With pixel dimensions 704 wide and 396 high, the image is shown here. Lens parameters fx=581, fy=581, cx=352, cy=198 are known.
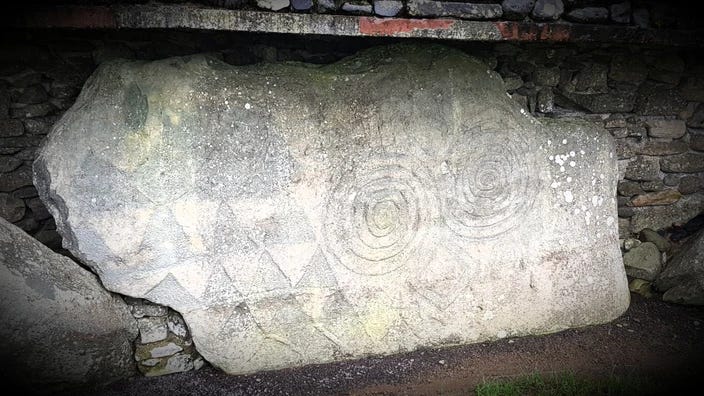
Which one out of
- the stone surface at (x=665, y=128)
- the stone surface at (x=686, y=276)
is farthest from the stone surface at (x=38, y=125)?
the stone surface at (x=686, y=276)

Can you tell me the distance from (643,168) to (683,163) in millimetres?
359

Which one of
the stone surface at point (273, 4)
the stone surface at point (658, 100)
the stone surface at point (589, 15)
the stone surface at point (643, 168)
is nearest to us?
the stone surface at point (273, 4)

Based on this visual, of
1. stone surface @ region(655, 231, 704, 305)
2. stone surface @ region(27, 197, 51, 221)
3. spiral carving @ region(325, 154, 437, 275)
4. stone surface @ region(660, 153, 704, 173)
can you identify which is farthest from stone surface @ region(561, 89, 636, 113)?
stone surface @ region(27, 197, 51, 221)

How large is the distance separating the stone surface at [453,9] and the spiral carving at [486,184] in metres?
0.77

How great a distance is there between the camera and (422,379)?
3.68 metres

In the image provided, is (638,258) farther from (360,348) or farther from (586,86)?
(360,348)

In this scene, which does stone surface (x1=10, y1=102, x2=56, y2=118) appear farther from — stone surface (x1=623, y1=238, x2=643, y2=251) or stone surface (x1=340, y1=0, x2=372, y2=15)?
stone surface (x1=623, y1=238, x2=643, y2=251)

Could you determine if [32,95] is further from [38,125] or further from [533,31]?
[533,31]

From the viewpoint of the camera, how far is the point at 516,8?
11.3 ft

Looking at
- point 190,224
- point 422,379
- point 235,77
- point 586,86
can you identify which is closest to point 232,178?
point 190,224

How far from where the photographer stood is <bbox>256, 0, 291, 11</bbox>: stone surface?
9.80 feet

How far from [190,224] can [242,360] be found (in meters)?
0.92

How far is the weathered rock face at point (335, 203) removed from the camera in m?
3.25

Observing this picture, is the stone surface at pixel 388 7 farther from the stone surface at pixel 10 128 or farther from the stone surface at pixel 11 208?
the stone surface at pixel 11 208
